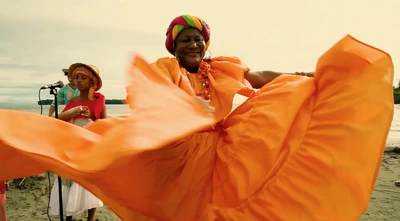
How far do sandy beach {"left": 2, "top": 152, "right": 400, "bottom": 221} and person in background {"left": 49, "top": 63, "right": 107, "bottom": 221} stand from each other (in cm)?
72

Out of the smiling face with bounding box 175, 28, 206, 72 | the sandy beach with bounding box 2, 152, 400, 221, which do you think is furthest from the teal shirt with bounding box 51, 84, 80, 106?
the smiling face with bounding box 175, 28, 206, 72

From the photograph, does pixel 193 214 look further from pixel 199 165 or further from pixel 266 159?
pixel 266 159

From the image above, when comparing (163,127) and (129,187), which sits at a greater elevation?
(163,127)

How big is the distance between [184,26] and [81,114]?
72.5 inches

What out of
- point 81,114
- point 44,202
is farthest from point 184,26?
point 44,202

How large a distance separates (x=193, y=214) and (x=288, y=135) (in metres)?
0.66

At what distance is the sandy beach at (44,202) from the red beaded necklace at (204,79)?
2.76 meters

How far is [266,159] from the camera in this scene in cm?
179

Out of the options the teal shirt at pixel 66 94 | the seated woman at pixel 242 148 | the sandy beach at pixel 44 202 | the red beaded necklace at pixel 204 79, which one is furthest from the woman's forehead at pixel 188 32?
the sandy beach at pixel 44 202

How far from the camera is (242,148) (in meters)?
Result: 1.86

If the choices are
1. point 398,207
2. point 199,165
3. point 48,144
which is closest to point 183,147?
point 199,165

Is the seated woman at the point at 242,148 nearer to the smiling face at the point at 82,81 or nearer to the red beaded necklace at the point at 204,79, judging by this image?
the red beaded necklace at the point at 204,79

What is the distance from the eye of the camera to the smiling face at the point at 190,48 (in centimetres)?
274

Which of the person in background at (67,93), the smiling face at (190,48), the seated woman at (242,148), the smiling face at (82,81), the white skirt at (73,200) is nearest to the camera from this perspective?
the seated woman at (242,148)
